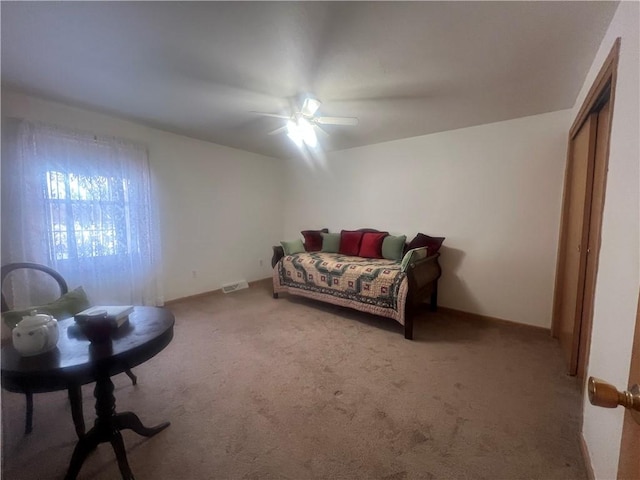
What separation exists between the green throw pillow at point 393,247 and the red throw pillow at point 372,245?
0.08m

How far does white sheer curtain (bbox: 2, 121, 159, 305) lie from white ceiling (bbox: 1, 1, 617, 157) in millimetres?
471

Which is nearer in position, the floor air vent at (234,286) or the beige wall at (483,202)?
the beige wall at (483,202)

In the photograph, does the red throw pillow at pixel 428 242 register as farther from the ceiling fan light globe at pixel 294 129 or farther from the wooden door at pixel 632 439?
the wooden door at pixel 632 439

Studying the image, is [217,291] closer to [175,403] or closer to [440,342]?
[175,403]

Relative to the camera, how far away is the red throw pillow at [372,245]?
3.78 meters

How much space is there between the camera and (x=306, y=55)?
1.83 meters

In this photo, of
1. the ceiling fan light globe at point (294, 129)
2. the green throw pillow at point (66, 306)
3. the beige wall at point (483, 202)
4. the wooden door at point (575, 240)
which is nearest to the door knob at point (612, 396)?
the wooden door at point (575, 240)

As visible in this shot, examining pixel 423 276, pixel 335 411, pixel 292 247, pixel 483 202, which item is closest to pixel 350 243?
pixel 292 247

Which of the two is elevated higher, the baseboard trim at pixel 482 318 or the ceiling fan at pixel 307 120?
the ceiling fan at pixel 307 120

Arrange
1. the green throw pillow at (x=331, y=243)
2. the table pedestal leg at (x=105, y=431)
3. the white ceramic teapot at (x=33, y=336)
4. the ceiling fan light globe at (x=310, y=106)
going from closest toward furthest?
1. the white ceramic teapot at (x=33, y=336)
2. the table pedestal leg at (x=105, y=431)
3. the ceiling fan light globe at (x=310, y=106)
4. the green throw pillow at (x=331, y=243)

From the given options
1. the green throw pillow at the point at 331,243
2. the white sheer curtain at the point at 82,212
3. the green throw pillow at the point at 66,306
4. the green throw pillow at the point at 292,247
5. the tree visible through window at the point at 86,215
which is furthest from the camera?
the green throw pillow at the point at 331,243

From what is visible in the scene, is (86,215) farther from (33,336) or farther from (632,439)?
(632,439)

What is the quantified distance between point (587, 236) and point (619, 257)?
1103 millimetres

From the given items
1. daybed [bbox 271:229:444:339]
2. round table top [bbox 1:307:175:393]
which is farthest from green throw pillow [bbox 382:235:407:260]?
round table top [bbox 1:307:175:393]
